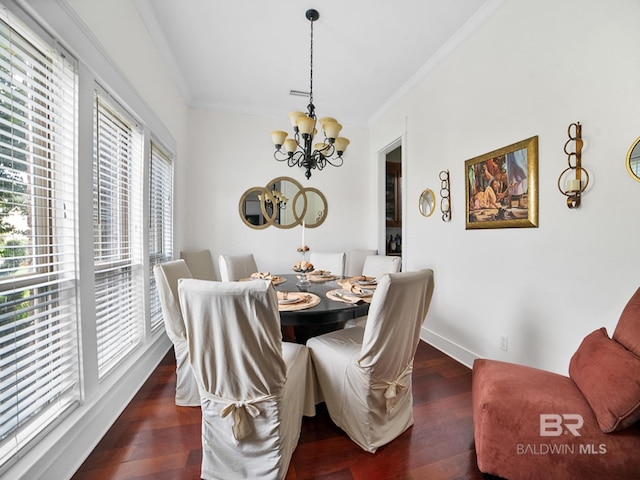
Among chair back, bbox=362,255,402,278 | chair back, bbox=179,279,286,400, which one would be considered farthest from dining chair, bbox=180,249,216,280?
chair back, bbox=179,279,286,400

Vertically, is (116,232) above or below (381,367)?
above

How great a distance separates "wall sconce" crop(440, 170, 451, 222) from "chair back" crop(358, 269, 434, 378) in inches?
53.7

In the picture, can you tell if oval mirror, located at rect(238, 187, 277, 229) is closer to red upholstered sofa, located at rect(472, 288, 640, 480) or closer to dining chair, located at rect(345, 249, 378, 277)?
dining chair, located at rect(345, 249, 378, 277)

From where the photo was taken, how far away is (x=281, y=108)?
146 inches

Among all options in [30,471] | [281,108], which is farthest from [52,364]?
[281,108]

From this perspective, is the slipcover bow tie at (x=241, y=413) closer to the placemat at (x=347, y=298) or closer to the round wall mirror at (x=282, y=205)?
the placemat at (x=347, y=298)

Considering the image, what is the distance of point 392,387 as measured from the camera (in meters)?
1.37

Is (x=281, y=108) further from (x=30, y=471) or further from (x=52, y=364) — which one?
(x=30, y=471)

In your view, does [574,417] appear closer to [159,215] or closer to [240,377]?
[240,377]

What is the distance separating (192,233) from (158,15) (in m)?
2.27

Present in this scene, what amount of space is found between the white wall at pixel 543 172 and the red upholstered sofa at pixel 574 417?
43cm

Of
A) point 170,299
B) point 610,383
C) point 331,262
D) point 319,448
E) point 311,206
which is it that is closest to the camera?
point 610,383

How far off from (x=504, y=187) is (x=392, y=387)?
65.6 inches

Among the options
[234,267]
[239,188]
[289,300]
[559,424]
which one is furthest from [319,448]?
[239,188]
